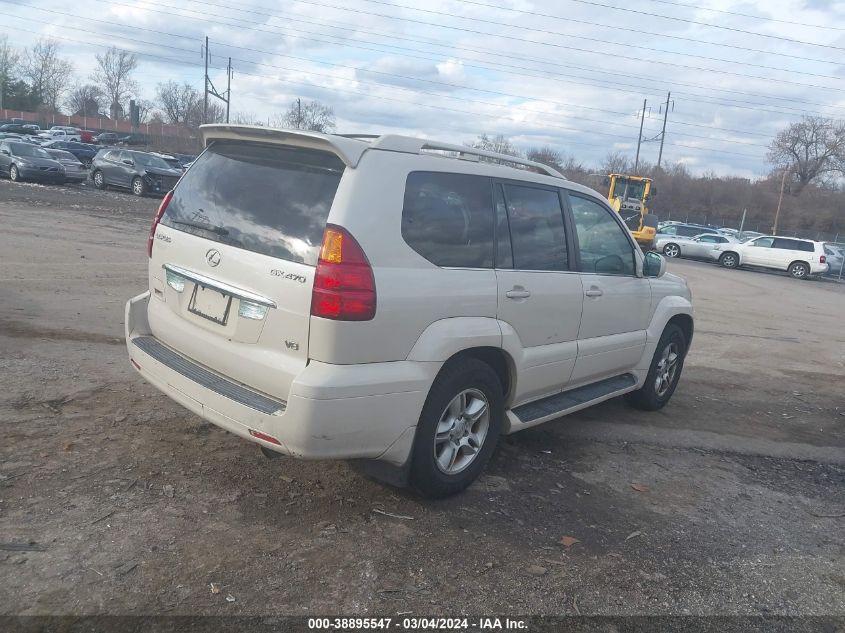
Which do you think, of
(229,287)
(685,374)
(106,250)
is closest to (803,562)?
(229,287)

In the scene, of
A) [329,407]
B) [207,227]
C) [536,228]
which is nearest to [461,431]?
[329,407]

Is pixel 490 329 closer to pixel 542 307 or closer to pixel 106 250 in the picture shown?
pixel 542 307

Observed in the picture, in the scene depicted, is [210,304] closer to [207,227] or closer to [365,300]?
[207,227]

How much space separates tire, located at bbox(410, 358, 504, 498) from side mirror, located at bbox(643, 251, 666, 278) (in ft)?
7.06

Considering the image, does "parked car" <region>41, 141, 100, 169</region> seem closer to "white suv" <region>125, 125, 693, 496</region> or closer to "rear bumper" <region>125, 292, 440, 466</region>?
"white suv" <region>125, 125, 693, 496</region>

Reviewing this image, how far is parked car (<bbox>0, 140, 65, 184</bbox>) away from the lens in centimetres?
2503

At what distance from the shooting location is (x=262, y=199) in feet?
12.1

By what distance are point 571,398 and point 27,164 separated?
85.2ft

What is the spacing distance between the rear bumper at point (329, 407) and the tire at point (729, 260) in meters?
29.3

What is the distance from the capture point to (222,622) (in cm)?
277

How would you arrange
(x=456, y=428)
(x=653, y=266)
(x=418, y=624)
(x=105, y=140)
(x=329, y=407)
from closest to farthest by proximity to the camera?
(x=418, y=624)
(x=329, y=407)
(x=456, y=428)
(x=653, y=266)
(x=105, y=140)

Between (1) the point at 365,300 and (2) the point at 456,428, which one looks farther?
(2) the point at 456,428

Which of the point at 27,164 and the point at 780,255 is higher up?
the point at 27,164

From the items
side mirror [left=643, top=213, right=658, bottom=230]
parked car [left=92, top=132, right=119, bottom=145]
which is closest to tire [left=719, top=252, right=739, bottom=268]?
side mirror [left=643, top=213, right=658, bottom=230]
